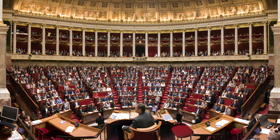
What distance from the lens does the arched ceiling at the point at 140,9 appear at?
2144 centimetres

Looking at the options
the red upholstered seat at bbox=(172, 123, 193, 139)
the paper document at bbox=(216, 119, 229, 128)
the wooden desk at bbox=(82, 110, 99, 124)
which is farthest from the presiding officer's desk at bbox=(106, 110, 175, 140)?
the wooden desk at bbox=(82, 110, 99, 124)

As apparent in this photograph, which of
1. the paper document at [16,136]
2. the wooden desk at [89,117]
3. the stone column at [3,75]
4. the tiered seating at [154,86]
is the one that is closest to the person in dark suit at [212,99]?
the tiered seating at [154,86]

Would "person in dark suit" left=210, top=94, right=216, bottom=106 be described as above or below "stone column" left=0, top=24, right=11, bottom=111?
below

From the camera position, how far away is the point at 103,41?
82.2ft

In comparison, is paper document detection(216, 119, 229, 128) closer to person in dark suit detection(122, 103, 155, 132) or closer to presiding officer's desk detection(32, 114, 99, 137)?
person in dark suit detection(122, 103, 155, 132)

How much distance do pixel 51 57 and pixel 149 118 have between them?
2096 centimetres

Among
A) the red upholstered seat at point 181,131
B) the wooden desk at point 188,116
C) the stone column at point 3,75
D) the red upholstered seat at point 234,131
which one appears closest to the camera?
the red upholstered seat at point 181,131

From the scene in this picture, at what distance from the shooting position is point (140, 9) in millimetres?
24875

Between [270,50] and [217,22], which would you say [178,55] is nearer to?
[217,22]

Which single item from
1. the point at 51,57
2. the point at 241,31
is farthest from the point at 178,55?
the point at 51,57

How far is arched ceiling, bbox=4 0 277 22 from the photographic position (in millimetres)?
21438

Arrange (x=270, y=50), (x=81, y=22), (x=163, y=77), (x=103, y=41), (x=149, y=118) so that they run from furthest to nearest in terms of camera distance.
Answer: (x=103, y=41) < (x=81, y=22) < (x=270, y=50) < (x=163, y=77) < (x=149, y=118)

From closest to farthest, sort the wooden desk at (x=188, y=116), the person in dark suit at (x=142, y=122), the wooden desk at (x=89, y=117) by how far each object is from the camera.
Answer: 1. the person in dark suit at (x=142, y=122)
2. the wooden desk at (x=89, y=117)
3. the wooden desk at (x=188, y=116)

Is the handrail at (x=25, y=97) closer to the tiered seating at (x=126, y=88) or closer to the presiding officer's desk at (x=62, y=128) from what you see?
the presiding officer's desk at (x=62, y=128)
